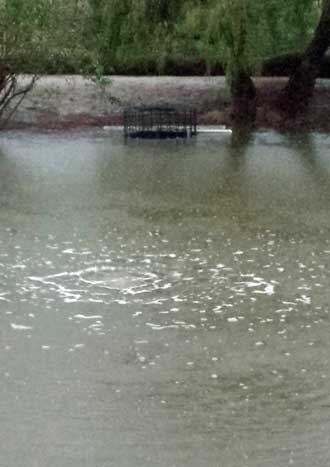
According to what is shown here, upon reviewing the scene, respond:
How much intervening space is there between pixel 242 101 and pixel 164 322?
19.8 meters

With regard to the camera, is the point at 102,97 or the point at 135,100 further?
the point at 102,97

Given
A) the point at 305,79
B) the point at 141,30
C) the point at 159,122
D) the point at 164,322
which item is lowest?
the point at 164,322

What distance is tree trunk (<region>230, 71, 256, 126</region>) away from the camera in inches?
1164

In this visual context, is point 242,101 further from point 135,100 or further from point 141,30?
point 141,30

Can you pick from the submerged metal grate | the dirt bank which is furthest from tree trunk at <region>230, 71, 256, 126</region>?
the submerged metal grate

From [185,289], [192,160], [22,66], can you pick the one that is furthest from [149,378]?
[22,66]

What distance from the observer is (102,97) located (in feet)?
102

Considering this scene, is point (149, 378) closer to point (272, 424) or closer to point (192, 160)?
point (272, 424)

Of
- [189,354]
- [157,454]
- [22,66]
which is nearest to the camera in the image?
[157,454]

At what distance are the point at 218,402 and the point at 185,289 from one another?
11.6ft

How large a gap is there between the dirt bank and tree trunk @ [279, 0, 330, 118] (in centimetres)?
30

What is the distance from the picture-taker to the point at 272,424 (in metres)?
7.84

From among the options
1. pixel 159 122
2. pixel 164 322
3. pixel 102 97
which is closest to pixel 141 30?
pixel 159 122

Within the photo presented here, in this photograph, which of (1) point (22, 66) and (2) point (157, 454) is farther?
(1) point (22, 66)
